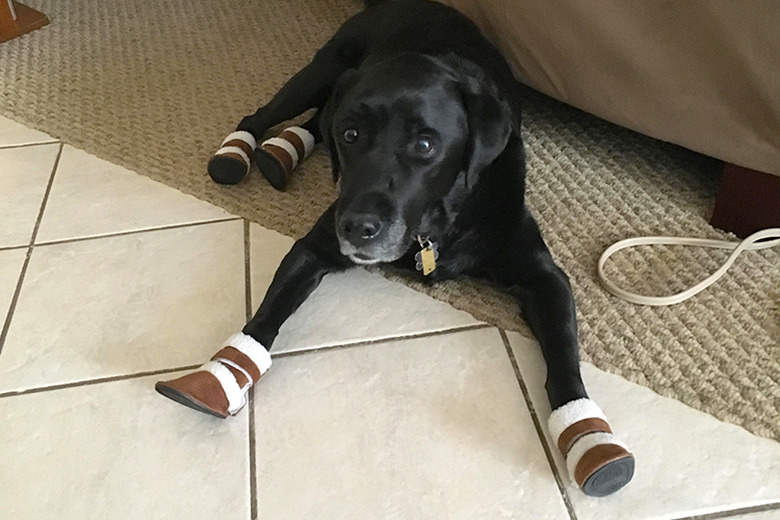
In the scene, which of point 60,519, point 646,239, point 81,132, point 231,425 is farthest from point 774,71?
point 81,132

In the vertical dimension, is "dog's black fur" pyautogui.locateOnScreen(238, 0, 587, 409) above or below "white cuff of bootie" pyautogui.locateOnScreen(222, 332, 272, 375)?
above

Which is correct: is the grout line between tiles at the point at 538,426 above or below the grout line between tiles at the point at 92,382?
above

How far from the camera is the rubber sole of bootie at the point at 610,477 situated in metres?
0.89

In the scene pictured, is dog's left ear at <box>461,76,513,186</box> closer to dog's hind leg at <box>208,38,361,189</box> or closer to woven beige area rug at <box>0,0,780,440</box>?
woven beige area rug at <box>0,0,780,440</box>

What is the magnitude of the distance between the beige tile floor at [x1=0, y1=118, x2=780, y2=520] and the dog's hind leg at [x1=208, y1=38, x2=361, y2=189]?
197 mm

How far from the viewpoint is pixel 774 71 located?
3.67 feet

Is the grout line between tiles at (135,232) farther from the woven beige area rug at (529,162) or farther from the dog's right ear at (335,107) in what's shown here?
the dog's right ear at (335,107)

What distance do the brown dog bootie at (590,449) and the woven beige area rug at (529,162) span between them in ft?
0.53

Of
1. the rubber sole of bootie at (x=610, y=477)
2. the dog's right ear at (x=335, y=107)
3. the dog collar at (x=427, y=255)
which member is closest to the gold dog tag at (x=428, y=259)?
the dog collar at (x=427, y=255)

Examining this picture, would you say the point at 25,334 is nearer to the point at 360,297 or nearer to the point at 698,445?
the point at 360,297

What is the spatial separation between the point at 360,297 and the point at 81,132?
0.95 m

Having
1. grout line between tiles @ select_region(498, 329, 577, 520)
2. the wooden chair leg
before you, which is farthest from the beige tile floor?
the wooden chair leg

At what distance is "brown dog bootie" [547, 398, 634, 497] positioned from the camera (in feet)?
2.93

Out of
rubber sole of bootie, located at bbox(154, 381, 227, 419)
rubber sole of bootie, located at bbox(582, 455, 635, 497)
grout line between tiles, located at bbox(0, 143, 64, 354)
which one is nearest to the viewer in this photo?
rubber sole of bootie, located at bbox(582, 455, 635, 497)
